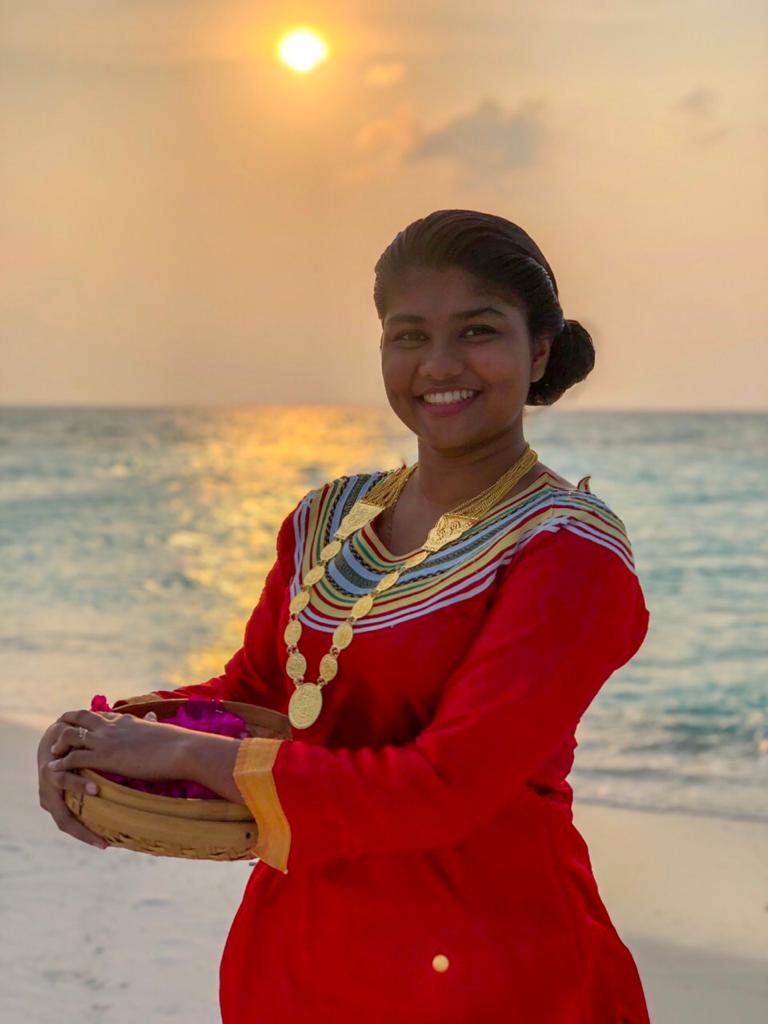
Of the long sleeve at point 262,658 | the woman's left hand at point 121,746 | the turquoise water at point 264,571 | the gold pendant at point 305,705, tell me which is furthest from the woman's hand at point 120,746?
the turquoise water at point 264,571

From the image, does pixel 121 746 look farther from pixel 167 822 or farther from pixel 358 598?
pixel 358 598

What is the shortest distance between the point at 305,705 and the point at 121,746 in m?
0.28

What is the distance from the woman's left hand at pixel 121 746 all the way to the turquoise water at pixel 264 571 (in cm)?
80

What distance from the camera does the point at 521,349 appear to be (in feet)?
5.91

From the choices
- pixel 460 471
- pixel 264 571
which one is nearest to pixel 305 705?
pixel 460 471

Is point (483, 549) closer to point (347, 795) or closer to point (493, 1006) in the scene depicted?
point (347, 795)

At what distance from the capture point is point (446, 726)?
157 cm

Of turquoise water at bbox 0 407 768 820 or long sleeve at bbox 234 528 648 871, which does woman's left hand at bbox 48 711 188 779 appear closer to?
long sleeve at bbox 234 528 648 871

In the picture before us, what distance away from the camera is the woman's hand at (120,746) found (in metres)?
1.63

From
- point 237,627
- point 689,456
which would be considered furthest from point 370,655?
point 689,456

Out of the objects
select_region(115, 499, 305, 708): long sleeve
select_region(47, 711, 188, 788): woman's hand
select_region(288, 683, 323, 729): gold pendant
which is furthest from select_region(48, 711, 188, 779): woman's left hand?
select_region(115, 499, 305, 708): long sleeve

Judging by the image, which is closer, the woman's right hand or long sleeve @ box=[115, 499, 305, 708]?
the woman's right hand

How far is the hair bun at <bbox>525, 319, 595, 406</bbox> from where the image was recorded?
1.92 metres

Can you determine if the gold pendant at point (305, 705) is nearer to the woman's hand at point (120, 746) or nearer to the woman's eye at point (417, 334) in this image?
the woman's hand at point (120, 746)
